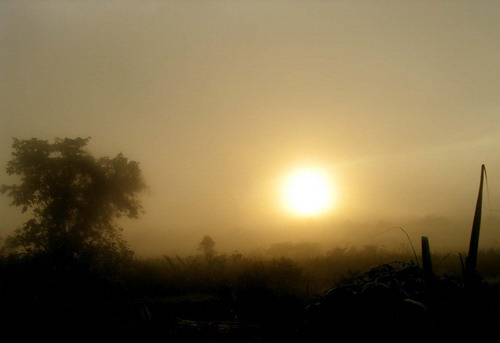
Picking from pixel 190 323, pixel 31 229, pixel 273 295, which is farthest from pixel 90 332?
pixel 31 229

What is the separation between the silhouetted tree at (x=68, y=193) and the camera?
26.2 meters

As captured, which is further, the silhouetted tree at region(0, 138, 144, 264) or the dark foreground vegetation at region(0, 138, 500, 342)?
the silhouetted tree at region(0, 138, 144, 264)

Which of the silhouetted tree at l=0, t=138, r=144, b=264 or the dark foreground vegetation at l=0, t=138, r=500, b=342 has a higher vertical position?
the silhouetted tree at l=0, t=138, r=144, b=264

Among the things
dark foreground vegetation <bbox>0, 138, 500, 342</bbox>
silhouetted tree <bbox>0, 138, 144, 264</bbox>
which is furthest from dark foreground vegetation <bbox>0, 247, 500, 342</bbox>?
silhouetted tree <bbox>0, 138, 144, 264</bbox>

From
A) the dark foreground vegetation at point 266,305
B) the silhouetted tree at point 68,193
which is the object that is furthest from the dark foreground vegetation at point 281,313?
the silhouetted tree at point 68,193

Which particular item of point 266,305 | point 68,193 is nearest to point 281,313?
point 266,305

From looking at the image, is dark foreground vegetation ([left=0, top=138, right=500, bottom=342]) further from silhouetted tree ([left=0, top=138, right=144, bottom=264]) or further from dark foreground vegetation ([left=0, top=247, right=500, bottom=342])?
silhouetted tree ([left=0, top=138, right=144, bottom=264])

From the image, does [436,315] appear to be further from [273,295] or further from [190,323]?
[273,295]

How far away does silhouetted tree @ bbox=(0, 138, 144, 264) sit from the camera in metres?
26.2

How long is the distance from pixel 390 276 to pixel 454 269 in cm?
2269

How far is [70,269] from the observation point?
512 centimetres

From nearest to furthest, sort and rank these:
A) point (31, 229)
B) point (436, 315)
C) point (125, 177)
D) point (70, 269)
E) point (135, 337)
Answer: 1. point (436, 315)
2. point (135, 337)
3. point (70, 269)
4. point (31, 229)
5. point (125, 177)

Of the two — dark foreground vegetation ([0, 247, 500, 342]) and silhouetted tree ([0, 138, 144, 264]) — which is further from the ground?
silhouetted tree ([0, 138, 144, 264])

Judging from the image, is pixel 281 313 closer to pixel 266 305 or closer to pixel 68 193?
pixel 266 305
